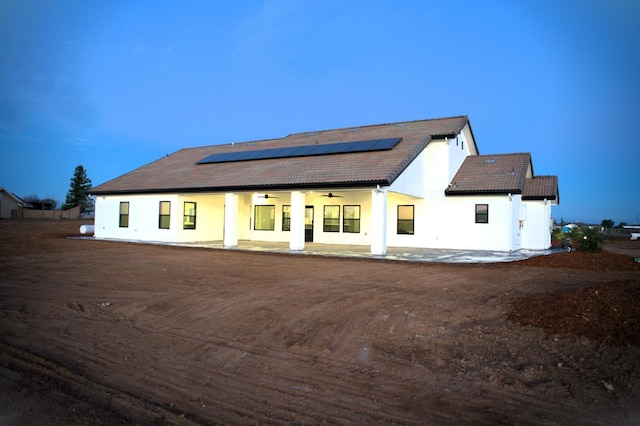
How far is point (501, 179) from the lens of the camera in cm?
2033

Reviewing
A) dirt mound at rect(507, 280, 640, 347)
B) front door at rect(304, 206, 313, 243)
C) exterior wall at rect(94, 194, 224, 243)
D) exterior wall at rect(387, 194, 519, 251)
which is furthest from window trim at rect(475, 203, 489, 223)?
exterior wall at rect(94, 194, 224, 243)

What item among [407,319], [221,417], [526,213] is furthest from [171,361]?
[526,213]

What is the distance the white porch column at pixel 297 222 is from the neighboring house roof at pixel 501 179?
7.18 meters

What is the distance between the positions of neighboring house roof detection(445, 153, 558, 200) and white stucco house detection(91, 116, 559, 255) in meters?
0.05

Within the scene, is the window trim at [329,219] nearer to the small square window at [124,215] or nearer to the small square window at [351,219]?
the small square window at [351,219]

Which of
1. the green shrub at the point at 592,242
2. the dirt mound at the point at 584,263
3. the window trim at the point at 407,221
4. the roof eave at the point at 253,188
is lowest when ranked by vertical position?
the dirt mound at the point at 584,263

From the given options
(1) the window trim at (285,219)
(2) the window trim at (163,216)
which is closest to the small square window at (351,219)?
(1) the window trim at (285,219)

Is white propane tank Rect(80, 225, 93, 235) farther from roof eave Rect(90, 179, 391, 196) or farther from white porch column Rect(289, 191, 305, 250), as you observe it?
white porch column Rect(289, 191, 305, 250)

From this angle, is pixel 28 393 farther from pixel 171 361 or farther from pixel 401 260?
pixel 401 260

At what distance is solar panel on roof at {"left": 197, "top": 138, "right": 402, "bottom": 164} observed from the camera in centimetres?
2061

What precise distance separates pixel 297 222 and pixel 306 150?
547 cm

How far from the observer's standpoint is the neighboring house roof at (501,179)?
19797 millimetres

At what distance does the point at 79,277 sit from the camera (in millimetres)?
10594

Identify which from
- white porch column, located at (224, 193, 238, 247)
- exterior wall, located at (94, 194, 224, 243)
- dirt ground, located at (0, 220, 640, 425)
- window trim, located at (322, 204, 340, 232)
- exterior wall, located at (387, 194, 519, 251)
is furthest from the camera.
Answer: window trim, located at (322, 204, 340, 232)
